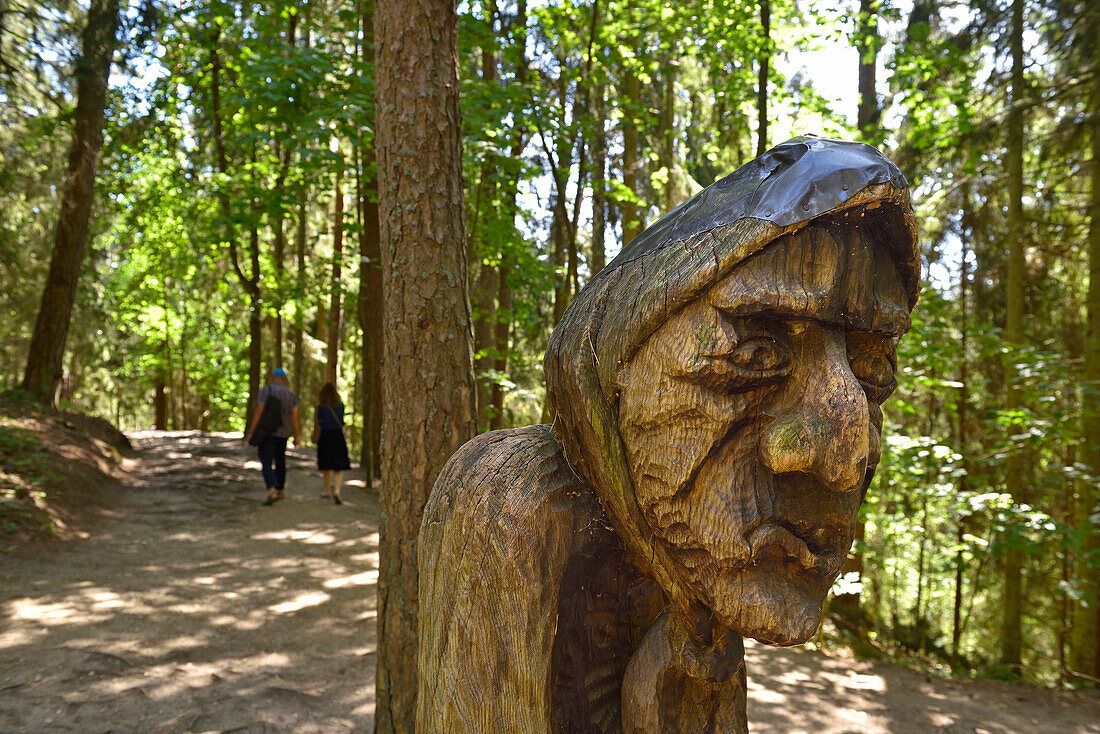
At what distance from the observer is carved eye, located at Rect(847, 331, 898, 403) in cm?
135

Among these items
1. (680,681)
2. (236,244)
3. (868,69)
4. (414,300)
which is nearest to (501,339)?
(236,244)

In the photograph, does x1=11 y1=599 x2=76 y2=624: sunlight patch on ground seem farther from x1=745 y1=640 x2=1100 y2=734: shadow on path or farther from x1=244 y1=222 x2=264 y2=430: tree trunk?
x1=244 y1=222 x2=264 y2=430: tree trunk

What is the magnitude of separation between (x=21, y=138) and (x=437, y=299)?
12739 mm

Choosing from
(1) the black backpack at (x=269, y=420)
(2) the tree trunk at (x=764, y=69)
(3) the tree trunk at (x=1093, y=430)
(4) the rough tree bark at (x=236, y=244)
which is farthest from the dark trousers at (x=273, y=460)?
(3) the tree trunk at (x=1093, y=430)

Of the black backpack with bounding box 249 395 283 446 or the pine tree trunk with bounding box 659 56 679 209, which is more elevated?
the pine tree trunk with bounding box 659 56 679 209

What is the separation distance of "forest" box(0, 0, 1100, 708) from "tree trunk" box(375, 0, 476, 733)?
0.09 ft

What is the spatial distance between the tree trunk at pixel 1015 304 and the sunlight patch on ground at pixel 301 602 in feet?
25.8

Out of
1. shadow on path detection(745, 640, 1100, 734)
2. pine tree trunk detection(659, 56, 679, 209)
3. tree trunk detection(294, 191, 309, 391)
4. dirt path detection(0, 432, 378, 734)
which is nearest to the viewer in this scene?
dirt path detection(0, 432, 378, 734)

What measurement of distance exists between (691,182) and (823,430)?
8947 millimetres

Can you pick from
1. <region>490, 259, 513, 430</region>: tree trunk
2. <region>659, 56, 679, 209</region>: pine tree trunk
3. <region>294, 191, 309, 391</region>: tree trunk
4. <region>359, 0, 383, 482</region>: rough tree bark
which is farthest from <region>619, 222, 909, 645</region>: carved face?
<region>294, 191, 309, 391</region>: tree trunk

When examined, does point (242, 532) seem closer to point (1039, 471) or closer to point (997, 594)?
point (1039, 471)

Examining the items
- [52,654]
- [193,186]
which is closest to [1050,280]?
[52,654]

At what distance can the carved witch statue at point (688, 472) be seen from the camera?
123 centimetres

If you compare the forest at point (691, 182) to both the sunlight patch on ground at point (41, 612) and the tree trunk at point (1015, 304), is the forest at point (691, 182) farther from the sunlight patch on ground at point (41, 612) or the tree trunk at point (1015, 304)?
the sunlight patch on ground at point (41, 612)
